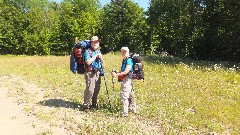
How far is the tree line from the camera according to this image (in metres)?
29.8

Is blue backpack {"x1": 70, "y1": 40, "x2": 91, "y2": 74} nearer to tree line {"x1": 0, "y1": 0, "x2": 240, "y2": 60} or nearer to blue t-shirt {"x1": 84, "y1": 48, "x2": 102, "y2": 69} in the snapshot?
blue t-shirt {"x1": 84, "y1": 48, "x2": 102, "y2": 69}

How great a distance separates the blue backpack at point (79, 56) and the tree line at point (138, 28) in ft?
69.2

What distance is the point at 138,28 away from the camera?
5066 centimetres

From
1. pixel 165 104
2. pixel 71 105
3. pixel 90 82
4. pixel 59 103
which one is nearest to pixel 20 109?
pixel 59 103

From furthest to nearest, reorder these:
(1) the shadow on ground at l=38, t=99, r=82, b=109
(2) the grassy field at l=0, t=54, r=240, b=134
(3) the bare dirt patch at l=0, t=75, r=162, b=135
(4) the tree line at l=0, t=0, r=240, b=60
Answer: (4) the tree line at l=0, t=0, r=240, b=60
(1) the shadow on ground at l=38, t=99, r=82, b=109
(2) the grassy field at l=0, t=54, r=240, b=134
(3) the bare dirt patch at l=0, t=75, r=162, b=135

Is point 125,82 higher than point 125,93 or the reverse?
higher

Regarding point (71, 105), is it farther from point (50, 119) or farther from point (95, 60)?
point (95, 60)

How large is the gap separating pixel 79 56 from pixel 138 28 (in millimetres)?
41025

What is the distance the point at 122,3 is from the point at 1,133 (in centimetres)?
4237


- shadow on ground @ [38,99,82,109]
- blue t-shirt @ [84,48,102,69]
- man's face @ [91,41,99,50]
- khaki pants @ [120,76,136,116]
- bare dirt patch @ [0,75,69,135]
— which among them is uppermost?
man's face @ [91,41,99,50]

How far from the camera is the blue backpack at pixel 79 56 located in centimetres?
1028

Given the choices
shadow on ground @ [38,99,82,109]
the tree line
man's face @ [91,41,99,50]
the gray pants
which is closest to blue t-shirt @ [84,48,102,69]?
man's face @ [91,41,99,50]

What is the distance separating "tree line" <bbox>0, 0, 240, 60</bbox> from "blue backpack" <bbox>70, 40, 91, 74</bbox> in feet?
69.2

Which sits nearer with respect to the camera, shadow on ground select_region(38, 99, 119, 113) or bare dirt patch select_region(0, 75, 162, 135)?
bare dirt patch select_region(0, 75, 162, 135)
